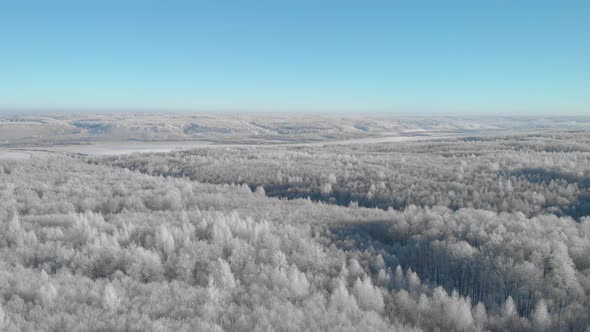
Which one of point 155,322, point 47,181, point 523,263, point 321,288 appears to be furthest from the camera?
point 47,181

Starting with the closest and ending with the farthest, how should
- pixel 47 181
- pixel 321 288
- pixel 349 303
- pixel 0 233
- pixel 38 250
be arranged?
1. pixel 349 303
2. pixel 321 288
3. pixel 38 250
4. pixel 0 233
5. pixel 47 181

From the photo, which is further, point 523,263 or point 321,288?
point 523,263

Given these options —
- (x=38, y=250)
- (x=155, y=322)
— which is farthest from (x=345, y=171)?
(x=155, y=322)

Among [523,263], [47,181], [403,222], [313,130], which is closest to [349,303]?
[523,263]

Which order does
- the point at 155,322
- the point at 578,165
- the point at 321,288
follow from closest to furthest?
the point at 155,322 < the point at 321,288 < the point at 578,165

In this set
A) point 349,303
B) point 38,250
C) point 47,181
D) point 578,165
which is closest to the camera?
point 349,303

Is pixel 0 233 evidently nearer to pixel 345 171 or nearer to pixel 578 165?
pixel 345 171

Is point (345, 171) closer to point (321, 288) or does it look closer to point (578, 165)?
point (578, 165)

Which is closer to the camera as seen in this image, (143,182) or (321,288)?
(321,288)
